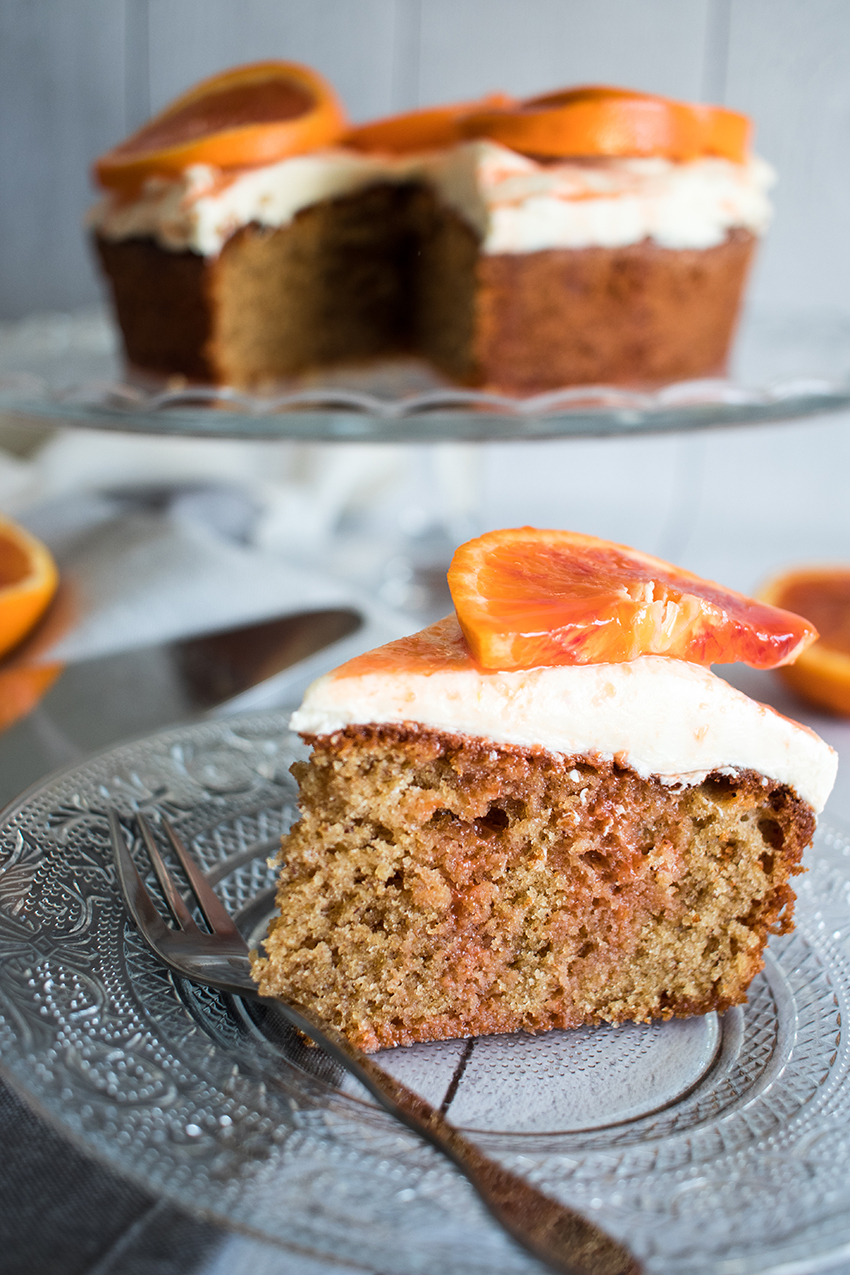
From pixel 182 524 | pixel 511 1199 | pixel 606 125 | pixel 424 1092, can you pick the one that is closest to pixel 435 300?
pixel 606 125

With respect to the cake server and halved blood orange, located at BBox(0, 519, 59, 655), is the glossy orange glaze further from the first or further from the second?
halved blood orange, located at BBox(0, 519, 59, 655)

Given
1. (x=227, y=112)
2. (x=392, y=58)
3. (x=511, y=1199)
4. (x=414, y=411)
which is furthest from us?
(x=392, y=58)

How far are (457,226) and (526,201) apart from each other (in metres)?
0.25

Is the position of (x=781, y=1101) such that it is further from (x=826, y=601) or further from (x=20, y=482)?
(x=20, y=482)

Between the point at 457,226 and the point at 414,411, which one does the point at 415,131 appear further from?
the point at 414,411

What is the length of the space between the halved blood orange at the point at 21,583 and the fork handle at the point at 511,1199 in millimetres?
1000

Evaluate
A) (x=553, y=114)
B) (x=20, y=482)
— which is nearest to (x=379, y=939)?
(x=553, y=114)

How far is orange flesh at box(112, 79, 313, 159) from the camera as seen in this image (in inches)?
79.0

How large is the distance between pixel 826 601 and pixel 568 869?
98 cm

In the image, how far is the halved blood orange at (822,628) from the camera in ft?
5.58

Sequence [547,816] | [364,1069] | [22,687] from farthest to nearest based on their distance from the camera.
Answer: [22,687]
[547,816]
[364,1069]

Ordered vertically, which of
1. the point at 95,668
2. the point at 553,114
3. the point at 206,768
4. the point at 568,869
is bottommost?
the point at 95,668

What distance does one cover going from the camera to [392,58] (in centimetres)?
276

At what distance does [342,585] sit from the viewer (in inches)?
80.7
